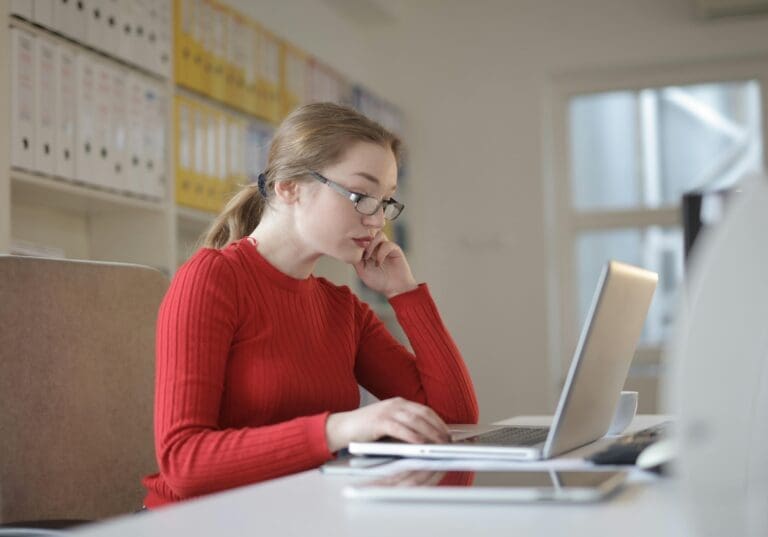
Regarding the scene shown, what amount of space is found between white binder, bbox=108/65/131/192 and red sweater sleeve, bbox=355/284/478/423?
1263mm

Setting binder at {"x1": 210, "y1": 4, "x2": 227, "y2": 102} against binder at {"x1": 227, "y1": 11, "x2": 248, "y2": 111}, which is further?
binder at {"x1": 227, "y1": 11, "x2": 248, "y2": 111}

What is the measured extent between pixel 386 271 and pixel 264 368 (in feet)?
1.44

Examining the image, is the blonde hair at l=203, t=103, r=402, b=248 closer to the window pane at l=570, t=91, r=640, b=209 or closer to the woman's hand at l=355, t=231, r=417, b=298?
the woman's hand at l=355, t=231, r=417, b=298

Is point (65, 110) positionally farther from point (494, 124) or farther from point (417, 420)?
point (494, 124)

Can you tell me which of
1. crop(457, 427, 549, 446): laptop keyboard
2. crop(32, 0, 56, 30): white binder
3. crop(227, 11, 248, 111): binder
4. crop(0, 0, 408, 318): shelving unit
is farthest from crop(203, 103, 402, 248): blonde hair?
crop(227, 11, 248, 111): binder

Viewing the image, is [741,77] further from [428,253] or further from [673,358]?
[673,358]

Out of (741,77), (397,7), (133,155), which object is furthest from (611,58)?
(133,155)

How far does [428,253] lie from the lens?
17.5 ft

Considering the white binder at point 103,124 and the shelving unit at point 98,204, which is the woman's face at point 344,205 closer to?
the shelving unit at point 98,204

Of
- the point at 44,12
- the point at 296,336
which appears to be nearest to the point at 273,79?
the point at 44,12

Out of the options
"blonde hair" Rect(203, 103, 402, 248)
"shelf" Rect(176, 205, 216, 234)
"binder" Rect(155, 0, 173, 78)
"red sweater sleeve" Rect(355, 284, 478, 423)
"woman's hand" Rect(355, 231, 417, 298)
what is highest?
"binder" Rect(155, 0, 173, 78)

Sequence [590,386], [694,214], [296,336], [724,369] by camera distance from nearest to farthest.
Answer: [724,369] < [590,386] < [296,336] < [694,214]

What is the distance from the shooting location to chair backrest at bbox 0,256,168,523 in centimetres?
144

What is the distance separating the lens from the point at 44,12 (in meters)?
2.68
